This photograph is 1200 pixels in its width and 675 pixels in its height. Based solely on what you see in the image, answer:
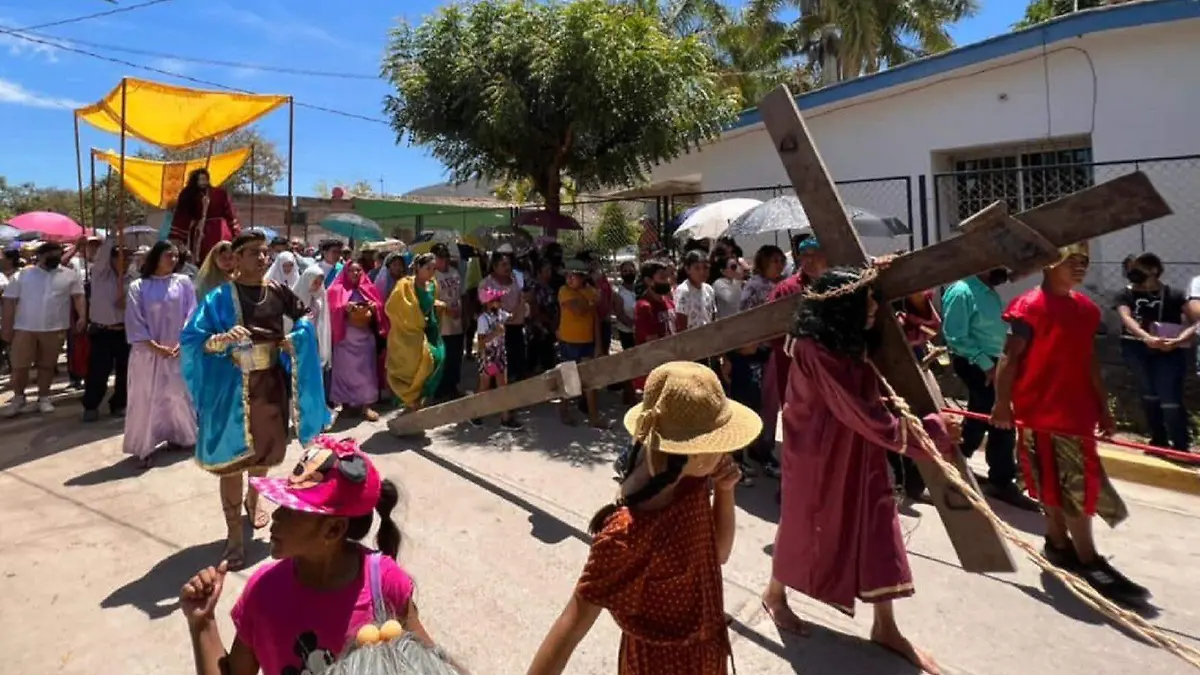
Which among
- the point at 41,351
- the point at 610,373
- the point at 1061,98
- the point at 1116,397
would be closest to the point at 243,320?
the point at 610,373

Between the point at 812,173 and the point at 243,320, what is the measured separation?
287 centimetres

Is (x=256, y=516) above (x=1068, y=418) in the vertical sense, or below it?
below

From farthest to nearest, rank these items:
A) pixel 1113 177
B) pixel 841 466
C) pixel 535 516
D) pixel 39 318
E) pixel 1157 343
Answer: pixel 1113 177 < pixel 39 318 < pixel 1157 343 < pixel 535 516 < pixel 841 466

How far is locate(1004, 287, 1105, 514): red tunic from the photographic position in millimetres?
3371

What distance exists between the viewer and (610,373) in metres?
3.19

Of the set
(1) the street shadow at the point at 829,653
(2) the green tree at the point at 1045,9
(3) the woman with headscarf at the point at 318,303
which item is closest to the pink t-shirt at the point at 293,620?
(1) the street shadow at the point at 829,653

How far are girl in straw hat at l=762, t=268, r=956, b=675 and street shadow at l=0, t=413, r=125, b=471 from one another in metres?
5.93

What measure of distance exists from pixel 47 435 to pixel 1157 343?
29.5 ft

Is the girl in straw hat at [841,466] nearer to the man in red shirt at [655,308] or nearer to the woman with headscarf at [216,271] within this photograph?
the woman with headscarf at [216,271]

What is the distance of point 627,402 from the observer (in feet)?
23.9

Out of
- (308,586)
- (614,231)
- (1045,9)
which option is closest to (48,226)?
(614,231)

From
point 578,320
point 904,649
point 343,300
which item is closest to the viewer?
point 904,649

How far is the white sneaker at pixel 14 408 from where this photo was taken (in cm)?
704

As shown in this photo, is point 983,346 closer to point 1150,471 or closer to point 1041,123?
point 1150,471
